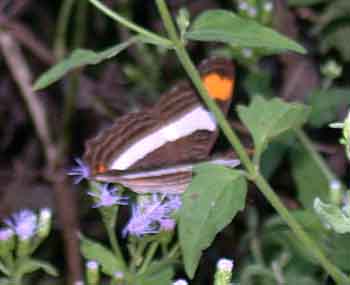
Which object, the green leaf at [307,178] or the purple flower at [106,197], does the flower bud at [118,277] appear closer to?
the purple flower at [106,197]

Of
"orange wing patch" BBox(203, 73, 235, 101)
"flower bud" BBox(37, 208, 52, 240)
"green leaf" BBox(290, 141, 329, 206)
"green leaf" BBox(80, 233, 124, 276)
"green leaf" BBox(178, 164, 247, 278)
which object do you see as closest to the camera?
"green leaf" BBox(178, 164, 247, 278)

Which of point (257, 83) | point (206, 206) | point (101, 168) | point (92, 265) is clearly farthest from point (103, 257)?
point (257, 83)

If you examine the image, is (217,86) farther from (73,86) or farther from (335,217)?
(73,86)

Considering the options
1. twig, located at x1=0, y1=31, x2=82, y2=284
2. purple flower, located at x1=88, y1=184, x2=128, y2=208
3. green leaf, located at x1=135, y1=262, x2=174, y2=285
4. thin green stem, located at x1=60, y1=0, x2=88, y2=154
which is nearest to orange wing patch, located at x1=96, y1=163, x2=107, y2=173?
purple flower, located at x1=88, y1=184, x2=128, y2=208

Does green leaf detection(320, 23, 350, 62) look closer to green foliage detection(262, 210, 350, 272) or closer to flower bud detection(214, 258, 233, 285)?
green foliage detection(262, 210, 350, 272)

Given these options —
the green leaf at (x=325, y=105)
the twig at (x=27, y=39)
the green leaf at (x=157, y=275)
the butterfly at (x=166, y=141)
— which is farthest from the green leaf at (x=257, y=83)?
the green leaf at (x=157, y=275)

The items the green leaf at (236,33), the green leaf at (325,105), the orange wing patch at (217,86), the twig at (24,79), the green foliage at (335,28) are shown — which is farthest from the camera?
the twig at (24,79)
